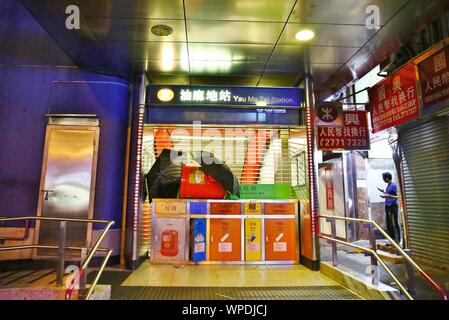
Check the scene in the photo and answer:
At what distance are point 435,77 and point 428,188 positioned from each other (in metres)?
2.17

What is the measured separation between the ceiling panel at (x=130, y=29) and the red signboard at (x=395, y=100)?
12.4 ft

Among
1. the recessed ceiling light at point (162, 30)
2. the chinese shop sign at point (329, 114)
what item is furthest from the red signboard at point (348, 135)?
the recessed ceiling light at point (162, 30)

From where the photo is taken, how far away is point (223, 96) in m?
5.96

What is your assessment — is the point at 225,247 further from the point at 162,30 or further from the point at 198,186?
the point at 162,30

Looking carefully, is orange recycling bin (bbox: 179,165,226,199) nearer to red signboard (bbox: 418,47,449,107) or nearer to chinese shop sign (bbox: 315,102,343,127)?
chinese shop sign (bbox: 315,102,343,127)

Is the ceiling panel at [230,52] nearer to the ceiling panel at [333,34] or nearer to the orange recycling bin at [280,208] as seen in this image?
the ceiling panel at [333,34]

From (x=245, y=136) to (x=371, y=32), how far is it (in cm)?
299

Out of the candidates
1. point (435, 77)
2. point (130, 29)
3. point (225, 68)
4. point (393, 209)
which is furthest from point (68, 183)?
point (393, 209)

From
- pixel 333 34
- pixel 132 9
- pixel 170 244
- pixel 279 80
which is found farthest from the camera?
pixel 279 80

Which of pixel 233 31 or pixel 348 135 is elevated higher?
pixel 233 31

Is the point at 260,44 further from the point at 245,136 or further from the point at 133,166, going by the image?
the point at 133,166

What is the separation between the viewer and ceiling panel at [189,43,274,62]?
4965mm

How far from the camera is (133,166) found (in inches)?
224

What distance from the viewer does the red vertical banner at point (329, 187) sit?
9008 millimetres
